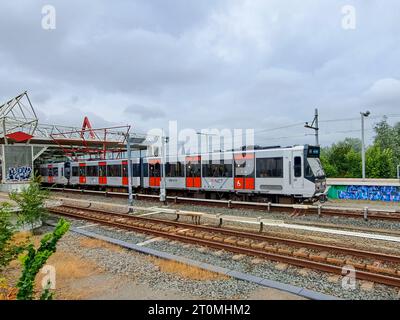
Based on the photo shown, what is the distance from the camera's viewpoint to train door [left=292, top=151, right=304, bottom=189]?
16094mm

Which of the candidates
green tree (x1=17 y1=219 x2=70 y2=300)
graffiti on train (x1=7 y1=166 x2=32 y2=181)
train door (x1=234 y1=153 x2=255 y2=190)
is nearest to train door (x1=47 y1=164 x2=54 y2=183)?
graffiti on train (x1=7 y1=166 x2=32 y2=181)

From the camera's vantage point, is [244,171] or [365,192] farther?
[365,192]

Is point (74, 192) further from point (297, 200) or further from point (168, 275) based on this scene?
point (168, 275)

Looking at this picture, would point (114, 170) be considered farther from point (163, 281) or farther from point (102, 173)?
point (163, 281)

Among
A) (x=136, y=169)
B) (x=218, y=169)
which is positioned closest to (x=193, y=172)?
(x=218, y=169)

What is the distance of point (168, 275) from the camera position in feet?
23.4

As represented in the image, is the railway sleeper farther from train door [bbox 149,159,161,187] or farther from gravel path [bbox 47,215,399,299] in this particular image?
train door [bbox 149,159,161,187]

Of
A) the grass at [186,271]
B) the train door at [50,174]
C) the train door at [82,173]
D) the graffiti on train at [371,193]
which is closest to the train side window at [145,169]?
the train door at [82,173]

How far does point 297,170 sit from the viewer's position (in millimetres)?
16219

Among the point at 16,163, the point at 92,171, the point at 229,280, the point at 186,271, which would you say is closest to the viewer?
the point at 229,280

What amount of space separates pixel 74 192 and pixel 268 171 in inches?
931

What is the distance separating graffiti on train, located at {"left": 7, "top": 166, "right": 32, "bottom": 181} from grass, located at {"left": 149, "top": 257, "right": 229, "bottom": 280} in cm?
2645

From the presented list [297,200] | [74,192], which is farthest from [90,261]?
[74,192]

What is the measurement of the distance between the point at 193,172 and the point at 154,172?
4565 mm
